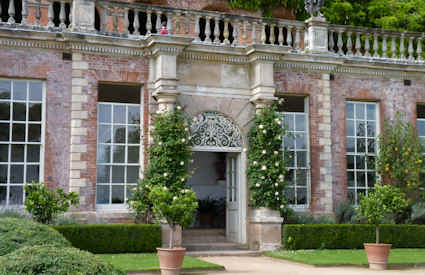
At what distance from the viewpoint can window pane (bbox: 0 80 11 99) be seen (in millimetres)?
13258

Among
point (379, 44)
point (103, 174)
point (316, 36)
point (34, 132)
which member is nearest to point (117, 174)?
point (103, 174)

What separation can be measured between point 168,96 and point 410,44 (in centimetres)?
784

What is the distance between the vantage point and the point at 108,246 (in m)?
12.4

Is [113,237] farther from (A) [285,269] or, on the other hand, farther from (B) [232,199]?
(A) [285,269]

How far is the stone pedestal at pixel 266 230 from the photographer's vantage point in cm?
1380

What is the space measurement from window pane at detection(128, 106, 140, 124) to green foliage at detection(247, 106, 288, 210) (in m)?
2.89

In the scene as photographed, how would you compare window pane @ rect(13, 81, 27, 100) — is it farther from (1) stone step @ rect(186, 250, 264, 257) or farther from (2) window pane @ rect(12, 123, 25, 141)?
(1) stone step @ rect(186, 250, 264, 257)

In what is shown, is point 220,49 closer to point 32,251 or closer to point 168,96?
point 168,96

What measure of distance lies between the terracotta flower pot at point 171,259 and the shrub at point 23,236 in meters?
1.88

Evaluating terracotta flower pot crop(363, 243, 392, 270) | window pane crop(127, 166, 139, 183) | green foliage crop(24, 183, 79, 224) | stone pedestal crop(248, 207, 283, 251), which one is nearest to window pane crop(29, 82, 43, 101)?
green foliage crop(24, 183, 79, 224)

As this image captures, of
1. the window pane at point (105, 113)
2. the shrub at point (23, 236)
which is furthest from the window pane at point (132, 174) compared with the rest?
the shrub at point (23, 236)

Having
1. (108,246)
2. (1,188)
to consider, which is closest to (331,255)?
(108,246)

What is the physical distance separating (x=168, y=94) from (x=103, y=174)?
96.6 inches

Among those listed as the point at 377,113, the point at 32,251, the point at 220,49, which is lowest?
the point at 32,251
